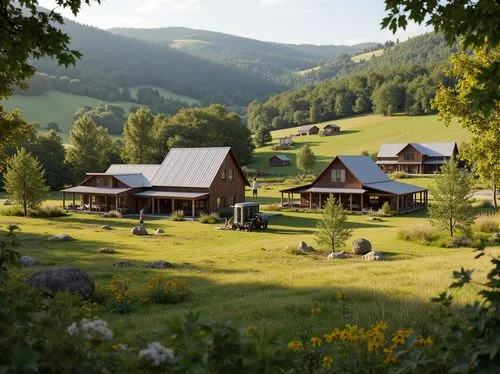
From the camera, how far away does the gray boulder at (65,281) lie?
42.5 feet

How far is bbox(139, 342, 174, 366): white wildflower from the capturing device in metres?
3.53

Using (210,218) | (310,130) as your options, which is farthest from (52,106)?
(210,218)

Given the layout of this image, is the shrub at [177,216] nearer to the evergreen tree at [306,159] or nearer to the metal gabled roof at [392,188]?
the metal gabled roof at [392,188]

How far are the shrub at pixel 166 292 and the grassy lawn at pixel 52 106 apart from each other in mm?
134886

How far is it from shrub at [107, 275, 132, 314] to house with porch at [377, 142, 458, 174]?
277 feet

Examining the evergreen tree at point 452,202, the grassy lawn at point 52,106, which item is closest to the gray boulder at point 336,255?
the evergreen tree at point 452,202

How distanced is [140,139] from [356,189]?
41.8 metres

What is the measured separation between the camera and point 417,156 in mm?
93312

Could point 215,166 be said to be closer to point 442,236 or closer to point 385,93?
point 442,236

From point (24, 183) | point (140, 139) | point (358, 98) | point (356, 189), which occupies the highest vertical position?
point (358, 98)

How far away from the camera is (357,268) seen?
1947cm

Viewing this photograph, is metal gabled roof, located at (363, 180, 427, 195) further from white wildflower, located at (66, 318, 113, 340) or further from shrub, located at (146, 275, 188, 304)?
white wildflower, located at (66, 318, 113, 340)

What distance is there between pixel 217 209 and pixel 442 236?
2554 centimetres

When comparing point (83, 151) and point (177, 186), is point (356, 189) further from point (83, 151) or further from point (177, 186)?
point (83, 151)
